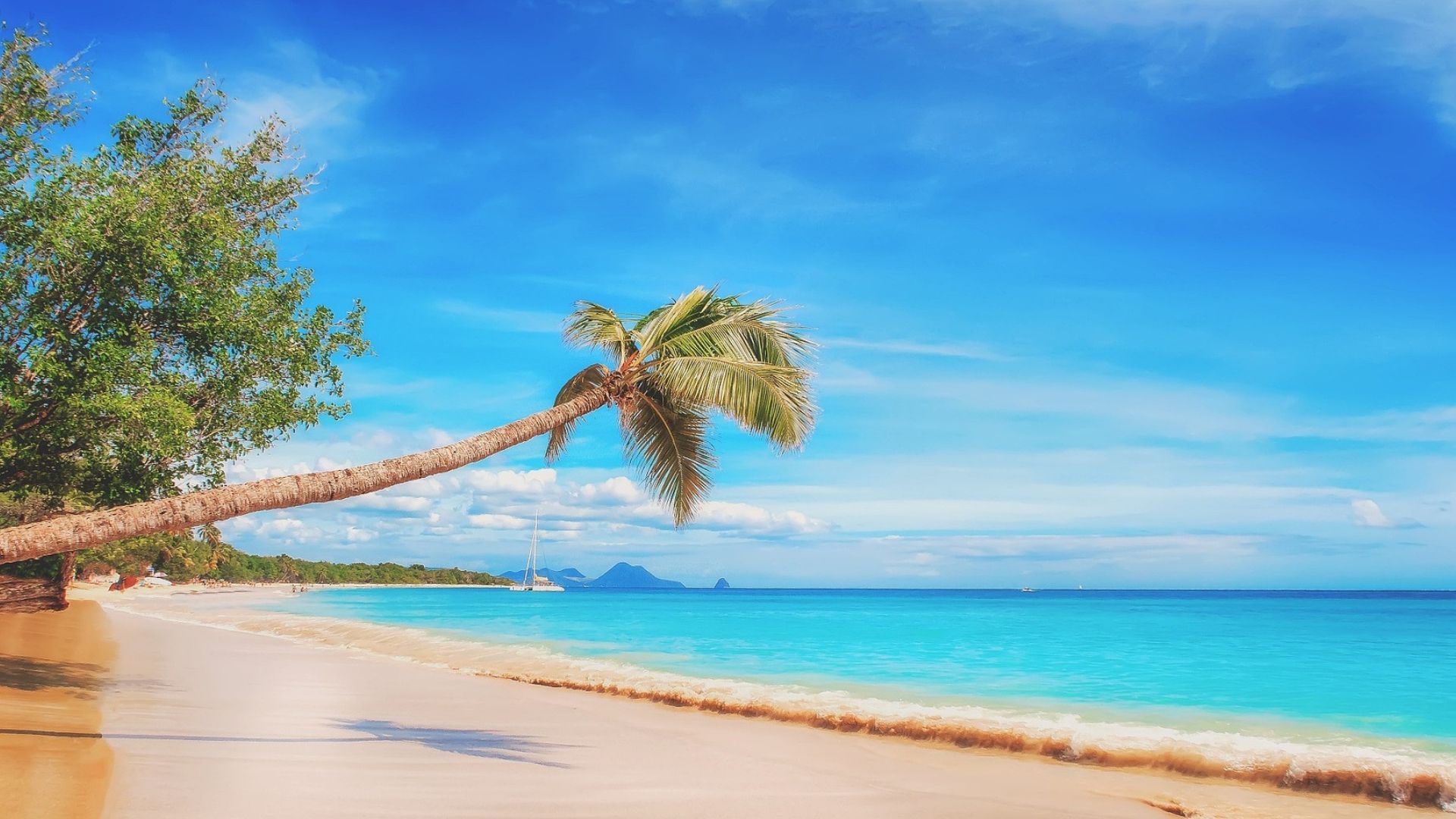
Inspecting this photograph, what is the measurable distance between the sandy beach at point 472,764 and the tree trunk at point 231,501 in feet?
5.47

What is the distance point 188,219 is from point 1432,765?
14279 mm

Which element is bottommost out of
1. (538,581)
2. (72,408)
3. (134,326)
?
(538,581)

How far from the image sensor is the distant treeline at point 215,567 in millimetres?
22753

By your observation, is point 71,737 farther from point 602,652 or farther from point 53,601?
point 602,652

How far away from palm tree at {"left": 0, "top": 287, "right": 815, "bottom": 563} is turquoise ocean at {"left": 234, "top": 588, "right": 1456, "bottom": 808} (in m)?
4.65

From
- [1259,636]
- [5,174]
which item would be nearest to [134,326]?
[5,174]

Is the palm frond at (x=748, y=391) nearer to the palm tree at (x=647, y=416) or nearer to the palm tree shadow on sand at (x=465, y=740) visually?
the palm tree at (x=647, y=416)

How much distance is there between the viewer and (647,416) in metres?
10.3

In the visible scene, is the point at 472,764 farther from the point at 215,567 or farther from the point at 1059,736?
the point at 215,567

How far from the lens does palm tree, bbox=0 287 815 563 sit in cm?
507

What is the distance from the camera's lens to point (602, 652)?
24.0 metres

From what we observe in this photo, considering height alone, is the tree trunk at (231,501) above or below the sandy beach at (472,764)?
above

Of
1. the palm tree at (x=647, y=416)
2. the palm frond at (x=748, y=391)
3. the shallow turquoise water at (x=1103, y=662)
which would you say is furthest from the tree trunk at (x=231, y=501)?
the shallow turquoise water at (x=1103, y=662)

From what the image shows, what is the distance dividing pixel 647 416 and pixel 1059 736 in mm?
6482
